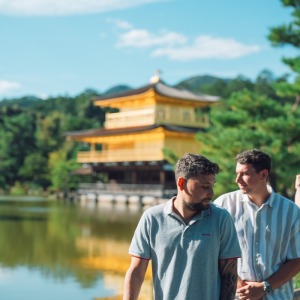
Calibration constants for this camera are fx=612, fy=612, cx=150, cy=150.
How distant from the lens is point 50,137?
42.2 m

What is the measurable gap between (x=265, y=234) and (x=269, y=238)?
0.02m

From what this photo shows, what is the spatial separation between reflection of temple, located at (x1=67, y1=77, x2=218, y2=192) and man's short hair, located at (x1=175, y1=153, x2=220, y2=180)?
25126 millimetres

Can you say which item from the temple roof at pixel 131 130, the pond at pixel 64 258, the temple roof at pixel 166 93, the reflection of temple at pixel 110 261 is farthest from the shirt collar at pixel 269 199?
the temple roof at pixel 166 93

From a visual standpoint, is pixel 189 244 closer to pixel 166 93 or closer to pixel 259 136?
pixel 259 136

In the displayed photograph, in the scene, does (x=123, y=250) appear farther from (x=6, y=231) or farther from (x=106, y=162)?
(x=106, y=162)

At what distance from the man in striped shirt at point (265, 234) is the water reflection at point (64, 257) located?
4408 mm

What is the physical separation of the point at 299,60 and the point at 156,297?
1128 centimetres

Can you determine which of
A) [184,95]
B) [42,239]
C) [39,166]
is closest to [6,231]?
[42,239]

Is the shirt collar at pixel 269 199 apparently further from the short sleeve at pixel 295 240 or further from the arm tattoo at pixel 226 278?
the arm tattoo at pixel 226 278

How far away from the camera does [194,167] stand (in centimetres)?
199

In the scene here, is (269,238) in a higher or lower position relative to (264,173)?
lower

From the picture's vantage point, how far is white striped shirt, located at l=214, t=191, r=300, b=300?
7.89 feet

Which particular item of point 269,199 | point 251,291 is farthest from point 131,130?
point 251,291

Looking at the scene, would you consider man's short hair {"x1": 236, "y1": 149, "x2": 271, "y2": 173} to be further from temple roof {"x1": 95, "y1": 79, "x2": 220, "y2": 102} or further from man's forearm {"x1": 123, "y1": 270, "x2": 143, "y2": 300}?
temple roof {"x1": 95, "y1": 79, "x2": 220, "y2": 102}
